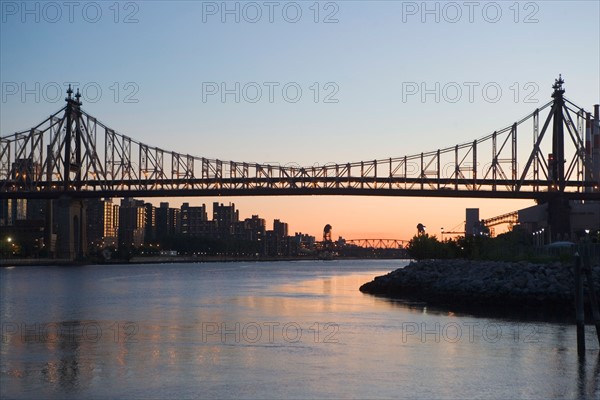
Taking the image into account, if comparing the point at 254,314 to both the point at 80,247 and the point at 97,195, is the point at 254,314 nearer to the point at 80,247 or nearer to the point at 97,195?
the point at 97,195

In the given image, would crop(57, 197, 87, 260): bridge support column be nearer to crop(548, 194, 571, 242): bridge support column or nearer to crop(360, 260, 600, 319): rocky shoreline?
crop(548, 194, 571, 242): bridge support column

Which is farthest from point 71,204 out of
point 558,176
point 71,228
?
point 558,176

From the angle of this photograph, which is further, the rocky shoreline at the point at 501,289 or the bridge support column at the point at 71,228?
the bridge support column at the point at 71,228

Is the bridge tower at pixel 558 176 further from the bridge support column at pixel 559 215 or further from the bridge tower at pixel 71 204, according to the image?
the bridge tower at pixel 71 204

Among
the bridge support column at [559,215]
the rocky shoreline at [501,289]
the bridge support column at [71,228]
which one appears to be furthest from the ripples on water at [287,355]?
the bridge support column at [71,228]

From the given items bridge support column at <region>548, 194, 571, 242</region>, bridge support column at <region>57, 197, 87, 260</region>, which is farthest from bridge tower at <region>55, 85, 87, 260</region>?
bridge support column at <region>548, 194, 571, 242</region>

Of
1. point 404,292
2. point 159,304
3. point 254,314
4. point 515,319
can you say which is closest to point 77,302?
point 159,304

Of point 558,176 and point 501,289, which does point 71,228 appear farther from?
point 501,289
